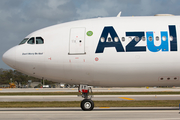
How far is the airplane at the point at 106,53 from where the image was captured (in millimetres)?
15328

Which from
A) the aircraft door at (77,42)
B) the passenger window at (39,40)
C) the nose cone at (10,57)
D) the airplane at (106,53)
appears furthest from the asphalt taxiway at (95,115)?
the passenger window at (39,40)

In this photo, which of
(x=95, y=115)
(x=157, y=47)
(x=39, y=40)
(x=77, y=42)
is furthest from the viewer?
(x=39, y=40)

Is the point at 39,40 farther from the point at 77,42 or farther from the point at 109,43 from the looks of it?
the point at 109,43

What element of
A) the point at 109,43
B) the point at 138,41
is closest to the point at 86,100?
the point at 109,43

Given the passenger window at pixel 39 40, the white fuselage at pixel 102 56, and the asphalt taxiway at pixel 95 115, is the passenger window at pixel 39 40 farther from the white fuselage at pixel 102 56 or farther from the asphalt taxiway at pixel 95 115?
the asphalt taxiway at pixel 95 115

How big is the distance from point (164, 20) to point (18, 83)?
5580 inches

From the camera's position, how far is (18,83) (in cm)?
14875

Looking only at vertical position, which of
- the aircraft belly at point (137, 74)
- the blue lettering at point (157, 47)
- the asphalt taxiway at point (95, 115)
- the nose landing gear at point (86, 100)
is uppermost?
the blue lettering at point (157, 47)

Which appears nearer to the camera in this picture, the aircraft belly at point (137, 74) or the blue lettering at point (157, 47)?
the blue lettering at point (157, 47)

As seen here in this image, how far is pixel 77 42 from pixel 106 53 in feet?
6.56

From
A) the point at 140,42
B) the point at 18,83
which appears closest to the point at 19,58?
the point at 140,42

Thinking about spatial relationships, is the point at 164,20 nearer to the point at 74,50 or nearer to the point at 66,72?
the point at 74,50

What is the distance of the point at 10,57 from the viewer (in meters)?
16.1

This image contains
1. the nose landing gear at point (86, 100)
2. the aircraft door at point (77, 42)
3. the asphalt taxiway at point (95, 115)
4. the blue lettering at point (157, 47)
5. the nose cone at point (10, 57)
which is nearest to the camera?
the asphalt taxiway at point (95, 115)
